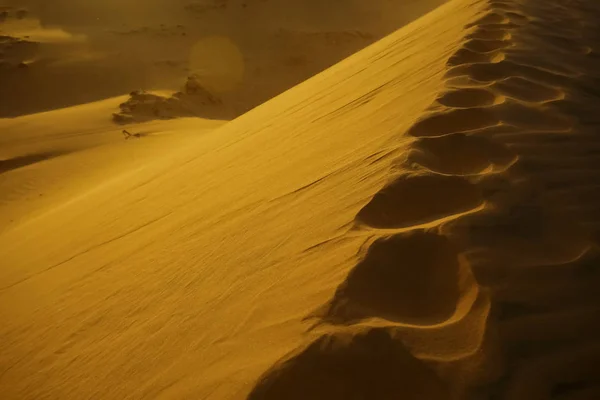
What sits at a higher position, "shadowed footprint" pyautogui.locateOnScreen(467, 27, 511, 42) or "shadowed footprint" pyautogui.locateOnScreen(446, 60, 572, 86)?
"shadowed footprint" pyautogui.locateOnScreen(467, 27, 511, 42)

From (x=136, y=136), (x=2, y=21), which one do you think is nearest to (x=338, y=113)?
(x=136, y=136)

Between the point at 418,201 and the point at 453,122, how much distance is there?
2.20 ft

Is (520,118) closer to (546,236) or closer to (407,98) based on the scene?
(407,98)

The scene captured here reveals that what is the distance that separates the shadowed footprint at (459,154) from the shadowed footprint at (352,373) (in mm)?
898

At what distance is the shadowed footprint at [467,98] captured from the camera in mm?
2480

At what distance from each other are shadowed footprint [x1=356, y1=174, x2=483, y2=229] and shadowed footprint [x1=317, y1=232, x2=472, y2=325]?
0.14 metres

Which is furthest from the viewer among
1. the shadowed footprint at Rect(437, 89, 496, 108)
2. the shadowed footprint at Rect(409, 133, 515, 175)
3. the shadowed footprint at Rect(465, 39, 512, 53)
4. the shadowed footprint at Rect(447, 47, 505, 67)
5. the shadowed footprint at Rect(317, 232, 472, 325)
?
the shadowed footprint at Rect(465, 39, 512, 53)

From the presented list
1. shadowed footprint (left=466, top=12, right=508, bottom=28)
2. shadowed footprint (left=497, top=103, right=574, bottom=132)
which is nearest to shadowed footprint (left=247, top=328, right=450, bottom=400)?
shadowed footprint (left=497, top=103, right=574, bottom=132)

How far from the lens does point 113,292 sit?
2.21 metres

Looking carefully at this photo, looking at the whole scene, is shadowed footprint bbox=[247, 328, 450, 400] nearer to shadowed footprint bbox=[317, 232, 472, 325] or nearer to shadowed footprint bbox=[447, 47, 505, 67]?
shadowed footprint bbox=[317, 232, 472, 325]

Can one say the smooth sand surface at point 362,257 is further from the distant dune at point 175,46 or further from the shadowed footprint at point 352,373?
the distant dune at point 175,46

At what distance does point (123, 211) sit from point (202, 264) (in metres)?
1.36

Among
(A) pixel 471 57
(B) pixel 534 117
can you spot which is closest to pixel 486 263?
(B) pixel 534 117

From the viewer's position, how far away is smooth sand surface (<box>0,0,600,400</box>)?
4.33ft
